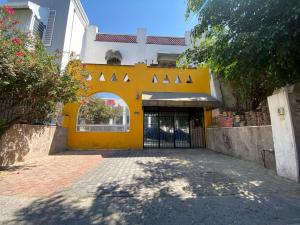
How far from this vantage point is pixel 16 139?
29.2 ft

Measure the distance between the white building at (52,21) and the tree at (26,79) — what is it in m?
5.76

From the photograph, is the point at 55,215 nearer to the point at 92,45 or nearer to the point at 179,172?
the point at 179,172

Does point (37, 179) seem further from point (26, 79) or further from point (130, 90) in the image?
point (130, 90)

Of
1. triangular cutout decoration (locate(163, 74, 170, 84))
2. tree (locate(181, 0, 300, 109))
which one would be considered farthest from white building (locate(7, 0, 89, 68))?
tree (locate(181, 0, 300, 109))

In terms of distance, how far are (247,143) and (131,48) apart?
1566cm

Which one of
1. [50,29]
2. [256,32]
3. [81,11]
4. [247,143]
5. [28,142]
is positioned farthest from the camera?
[81,11]

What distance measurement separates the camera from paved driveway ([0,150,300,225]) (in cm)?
368

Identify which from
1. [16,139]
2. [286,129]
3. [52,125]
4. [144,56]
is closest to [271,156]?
[286,129]

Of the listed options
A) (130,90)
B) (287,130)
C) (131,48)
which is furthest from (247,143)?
(131,48)

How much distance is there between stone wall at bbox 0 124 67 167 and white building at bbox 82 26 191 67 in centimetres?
999

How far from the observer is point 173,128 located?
15.6 meters

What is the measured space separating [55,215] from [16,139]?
22.2 feet

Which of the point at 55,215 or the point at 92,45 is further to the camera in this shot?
the point at 92,45

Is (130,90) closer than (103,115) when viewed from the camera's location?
No
